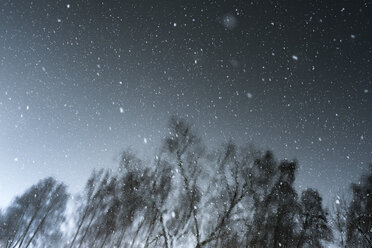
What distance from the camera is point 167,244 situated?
10039 mm

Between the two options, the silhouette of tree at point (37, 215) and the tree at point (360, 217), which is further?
the silhouette of tree at point (37, 215)

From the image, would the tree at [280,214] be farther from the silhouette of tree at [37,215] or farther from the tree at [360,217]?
the silhouette of tree at [37,215]

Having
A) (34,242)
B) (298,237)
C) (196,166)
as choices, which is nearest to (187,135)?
(196,166)

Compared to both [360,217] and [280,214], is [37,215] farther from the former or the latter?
[360,217]

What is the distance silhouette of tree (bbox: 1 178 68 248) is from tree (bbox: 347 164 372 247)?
97.7ft

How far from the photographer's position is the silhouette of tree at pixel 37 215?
29328mm

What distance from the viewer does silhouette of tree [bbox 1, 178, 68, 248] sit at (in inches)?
1155

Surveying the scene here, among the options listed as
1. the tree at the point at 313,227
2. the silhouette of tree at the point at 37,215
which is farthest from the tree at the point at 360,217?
the silhouette of tree at the point at 37,215

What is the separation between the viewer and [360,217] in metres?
15.1

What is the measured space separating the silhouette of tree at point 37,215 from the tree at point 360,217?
29.8 meters

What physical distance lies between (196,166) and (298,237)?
30.1 ft

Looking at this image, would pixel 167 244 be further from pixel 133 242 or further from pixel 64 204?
pixel 64 204

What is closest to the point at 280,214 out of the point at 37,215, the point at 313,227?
the point at 313,227

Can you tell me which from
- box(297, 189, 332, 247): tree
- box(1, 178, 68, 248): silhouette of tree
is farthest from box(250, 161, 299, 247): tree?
box(1, 178, 68, 248): silhouette of tree
